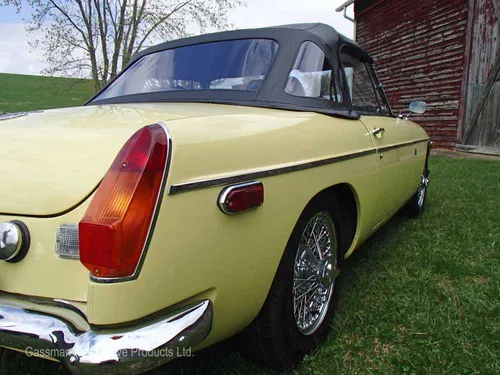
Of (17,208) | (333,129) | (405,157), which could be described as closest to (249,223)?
(17,208)

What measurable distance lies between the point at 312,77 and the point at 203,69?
663 millimetres

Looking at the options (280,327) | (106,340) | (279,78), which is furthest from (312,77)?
(106,340)

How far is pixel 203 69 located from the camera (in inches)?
96.0

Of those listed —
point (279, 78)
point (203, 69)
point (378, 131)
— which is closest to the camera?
point (279, 78)

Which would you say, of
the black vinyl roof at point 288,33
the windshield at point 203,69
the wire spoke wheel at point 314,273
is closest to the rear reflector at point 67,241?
the wire spoke wheel at point 314,273

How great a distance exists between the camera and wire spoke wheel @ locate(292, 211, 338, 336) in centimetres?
187

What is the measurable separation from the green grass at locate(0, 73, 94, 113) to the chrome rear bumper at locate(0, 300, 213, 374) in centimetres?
1422

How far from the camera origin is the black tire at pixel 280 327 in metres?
1.63

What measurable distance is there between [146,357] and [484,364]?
1.54m

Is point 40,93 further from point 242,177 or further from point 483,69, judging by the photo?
point 242,177

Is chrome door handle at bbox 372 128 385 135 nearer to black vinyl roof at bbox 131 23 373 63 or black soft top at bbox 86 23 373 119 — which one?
black soft top at bbox 86 23 373 119

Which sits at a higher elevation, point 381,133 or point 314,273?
point 381,133

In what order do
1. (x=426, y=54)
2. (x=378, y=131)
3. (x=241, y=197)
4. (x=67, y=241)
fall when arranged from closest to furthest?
(x=67, y=241) → (x=241, y=197) → (x=378, y=131) → (x=426, y=54)

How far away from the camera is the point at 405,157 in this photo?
3.16m
